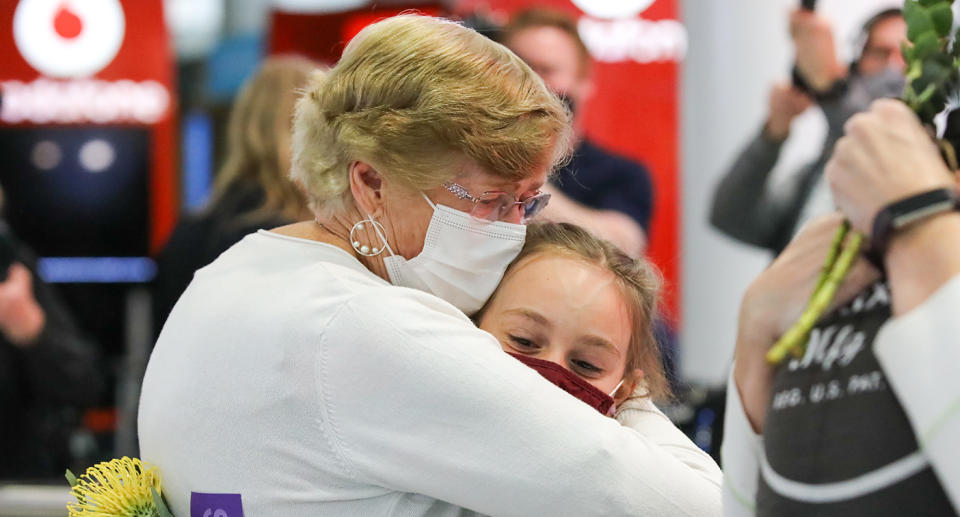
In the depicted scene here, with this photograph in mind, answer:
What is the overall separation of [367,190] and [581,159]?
2322 mm

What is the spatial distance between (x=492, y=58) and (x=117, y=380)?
5.44 metres

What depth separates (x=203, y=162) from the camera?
7.85 metres

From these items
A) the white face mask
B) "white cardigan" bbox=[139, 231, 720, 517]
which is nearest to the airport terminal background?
the white face mask

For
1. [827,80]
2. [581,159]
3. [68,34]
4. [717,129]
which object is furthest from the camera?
[68,34]

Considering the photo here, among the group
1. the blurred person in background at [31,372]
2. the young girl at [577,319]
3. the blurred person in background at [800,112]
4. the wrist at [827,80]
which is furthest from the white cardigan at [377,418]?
the blurred person in background at [31,372]

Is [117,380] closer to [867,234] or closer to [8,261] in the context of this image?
[8,261]

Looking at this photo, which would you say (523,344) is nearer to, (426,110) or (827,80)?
(426,110)

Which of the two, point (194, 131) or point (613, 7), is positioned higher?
point (613, 7)

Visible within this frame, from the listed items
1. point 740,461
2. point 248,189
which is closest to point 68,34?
point 248,189

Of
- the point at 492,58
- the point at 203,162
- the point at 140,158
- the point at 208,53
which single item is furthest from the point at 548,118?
the point at 208,53

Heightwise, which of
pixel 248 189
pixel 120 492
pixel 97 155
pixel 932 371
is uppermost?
pixel 932 371

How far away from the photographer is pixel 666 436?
1831mm

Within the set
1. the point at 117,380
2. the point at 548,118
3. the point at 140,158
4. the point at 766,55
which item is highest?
the point at 548,118

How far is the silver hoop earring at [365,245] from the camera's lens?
6.10 ft
